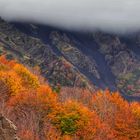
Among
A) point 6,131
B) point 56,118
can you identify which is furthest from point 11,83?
point 6,131

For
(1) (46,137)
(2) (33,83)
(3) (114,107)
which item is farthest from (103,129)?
(2) (33,83)

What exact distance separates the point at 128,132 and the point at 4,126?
327ft

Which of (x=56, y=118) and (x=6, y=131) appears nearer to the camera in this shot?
(x=6, y=131)

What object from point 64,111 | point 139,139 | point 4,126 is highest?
point 4,126

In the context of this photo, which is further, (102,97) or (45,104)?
(102,97)

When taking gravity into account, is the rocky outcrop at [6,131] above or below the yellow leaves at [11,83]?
above

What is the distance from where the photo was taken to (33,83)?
7362 inches

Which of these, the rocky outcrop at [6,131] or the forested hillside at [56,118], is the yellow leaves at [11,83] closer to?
the forested hillside at [56,118]

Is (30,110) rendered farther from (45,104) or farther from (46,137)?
(46,137)

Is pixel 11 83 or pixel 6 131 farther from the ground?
pixel 6 131

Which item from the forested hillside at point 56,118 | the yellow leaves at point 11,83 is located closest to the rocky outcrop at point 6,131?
the forested hillside at point 56,118

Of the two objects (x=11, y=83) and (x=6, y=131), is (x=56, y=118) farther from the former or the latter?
(x=6, y=131)

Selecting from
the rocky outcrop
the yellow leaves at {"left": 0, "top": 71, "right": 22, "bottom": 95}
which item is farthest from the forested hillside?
the rocky outcrop

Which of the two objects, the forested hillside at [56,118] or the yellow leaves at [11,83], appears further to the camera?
the yellow leaves at [11,83]
